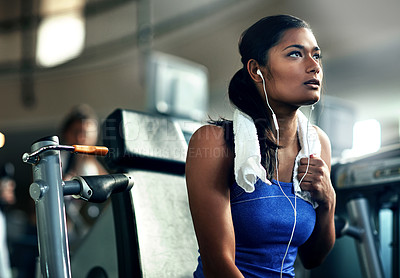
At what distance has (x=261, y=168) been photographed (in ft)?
3.09

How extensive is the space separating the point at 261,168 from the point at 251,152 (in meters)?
0.04

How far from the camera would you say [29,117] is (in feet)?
25.5

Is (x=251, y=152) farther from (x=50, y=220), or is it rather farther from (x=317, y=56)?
(x=50, y=220)

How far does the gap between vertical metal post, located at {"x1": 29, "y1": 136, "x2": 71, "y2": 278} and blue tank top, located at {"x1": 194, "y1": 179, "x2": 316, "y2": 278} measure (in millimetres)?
335

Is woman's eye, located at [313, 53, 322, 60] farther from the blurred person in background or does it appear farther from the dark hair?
the blurred person in background

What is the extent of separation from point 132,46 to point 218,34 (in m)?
1.61

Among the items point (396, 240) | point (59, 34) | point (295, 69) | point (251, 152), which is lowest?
point (396, 240)

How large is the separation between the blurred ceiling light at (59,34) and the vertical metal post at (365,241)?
6391 millimetres

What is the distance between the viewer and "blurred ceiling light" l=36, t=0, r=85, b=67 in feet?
23.9

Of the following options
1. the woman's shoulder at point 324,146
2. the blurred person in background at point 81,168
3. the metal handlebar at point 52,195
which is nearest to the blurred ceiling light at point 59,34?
the blurred person in background at point 81,168

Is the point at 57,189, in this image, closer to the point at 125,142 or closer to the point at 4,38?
the point at 125,142

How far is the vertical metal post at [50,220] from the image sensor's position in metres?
0.87

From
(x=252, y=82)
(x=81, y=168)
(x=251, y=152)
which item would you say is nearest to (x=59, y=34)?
(x=81, y=168)

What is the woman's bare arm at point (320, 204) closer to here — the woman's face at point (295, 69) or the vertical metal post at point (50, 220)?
the woman's face at point (295, 69)
